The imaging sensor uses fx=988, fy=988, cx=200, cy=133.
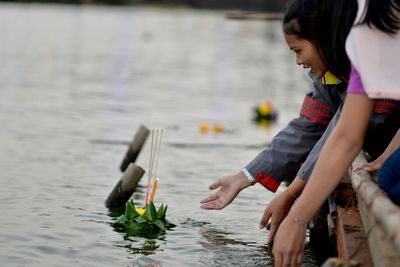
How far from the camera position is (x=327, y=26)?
447 centimetres

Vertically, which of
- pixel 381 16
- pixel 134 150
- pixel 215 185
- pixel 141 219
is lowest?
pixel 134 150

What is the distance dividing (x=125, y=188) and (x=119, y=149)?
3942 mm

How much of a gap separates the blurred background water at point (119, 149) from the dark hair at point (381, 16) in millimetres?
2936

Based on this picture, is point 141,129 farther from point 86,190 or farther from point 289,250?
point 289,250

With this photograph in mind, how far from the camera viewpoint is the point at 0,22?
57.6m

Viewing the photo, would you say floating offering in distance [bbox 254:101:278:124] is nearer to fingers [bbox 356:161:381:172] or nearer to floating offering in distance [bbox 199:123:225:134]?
floating offering in distance [bbox 199:123:225:134]

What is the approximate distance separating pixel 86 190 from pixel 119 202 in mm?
850

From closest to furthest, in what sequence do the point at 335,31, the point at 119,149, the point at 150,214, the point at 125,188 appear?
the point at 335,31
the point at 150,214
the point at 125,188
the point at 119,149

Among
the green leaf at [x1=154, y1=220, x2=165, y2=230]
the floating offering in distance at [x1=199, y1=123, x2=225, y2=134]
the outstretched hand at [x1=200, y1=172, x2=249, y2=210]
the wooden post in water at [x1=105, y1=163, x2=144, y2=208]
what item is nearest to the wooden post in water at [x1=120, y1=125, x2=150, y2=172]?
the wooden post in water at [x1=105, y1=163, x2=144, y2=208]

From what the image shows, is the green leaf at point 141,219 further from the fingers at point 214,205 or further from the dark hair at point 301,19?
the dark hair at point 301,19

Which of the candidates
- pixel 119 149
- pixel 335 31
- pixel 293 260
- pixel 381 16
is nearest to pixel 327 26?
Answer: pixel 335 31

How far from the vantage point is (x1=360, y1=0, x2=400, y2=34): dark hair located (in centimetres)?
396

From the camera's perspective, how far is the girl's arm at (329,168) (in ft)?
12.9

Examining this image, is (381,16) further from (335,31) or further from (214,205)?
(214,205)
